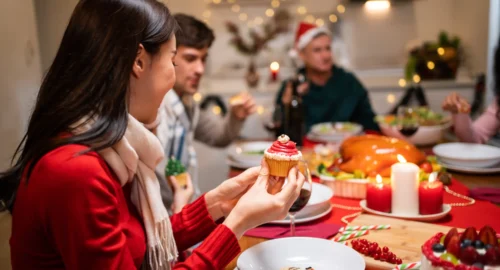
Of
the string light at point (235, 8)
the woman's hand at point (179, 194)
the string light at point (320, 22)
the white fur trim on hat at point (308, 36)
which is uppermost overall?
the string light at point (235, 8)

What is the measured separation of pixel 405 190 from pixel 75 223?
948 mm

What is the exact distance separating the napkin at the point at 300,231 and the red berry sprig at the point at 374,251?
5.7 inches

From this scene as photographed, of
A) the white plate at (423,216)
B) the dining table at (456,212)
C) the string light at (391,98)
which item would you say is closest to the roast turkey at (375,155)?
the dining table at (456,212)

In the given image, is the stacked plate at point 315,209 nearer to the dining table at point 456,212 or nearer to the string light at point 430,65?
the dining table at point 456,212

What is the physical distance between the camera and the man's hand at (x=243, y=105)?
255 centimetres

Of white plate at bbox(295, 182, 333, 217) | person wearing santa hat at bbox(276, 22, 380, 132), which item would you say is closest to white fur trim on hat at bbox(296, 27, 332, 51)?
person wearing santa hat at bbox(276, 22, 380, 132)

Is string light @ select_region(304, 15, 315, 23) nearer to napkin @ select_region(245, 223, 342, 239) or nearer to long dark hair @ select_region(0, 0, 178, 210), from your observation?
napkin @ select_region(245, 223, 342, 239)

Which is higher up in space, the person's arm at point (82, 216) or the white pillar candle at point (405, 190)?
the person's arm at point (82, 216)

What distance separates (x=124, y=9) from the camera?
43.0 inches

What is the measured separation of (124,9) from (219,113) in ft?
8.98

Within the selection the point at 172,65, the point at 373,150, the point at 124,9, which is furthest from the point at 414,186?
the point at 124,9

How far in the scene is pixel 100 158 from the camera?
106 centimetres

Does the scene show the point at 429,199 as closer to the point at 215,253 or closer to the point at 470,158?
the point at 470,158

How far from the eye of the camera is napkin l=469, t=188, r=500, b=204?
1.63 m
